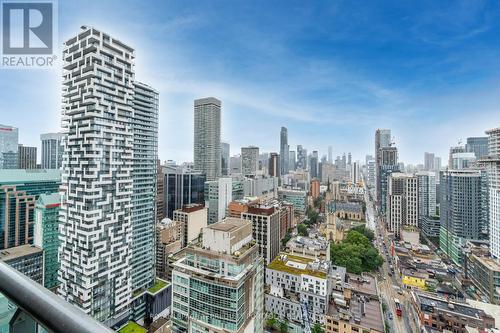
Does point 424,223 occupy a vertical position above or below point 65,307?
below

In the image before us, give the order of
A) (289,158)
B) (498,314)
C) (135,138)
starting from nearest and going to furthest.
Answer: (498,314)
(135,138)
(289,158)

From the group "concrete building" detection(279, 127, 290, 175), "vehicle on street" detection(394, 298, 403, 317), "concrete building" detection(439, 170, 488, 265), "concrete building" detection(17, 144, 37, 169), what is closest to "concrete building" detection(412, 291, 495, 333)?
"vehicle on street" detection(394, 298, 403, 317)

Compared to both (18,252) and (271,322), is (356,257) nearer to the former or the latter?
(271,322)

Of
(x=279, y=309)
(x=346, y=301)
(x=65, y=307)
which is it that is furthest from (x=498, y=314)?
(x=65, y=307)

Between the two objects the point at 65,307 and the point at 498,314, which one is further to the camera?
the point at 498,314

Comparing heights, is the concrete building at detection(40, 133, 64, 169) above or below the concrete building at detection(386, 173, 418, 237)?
above

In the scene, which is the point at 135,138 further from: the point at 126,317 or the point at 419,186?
the point at 419,186

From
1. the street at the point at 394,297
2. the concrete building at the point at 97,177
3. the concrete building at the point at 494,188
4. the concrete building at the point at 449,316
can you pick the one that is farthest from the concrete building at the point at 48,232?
the concrete building at the point at 494,188

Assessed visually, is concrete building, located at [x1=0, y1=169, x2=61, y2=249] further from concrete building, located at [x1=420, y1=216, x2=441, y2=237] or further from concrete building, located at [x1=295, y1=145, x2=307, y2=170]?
concrete building, located at [x1=295, y1=145, x2=307, y2=170]
